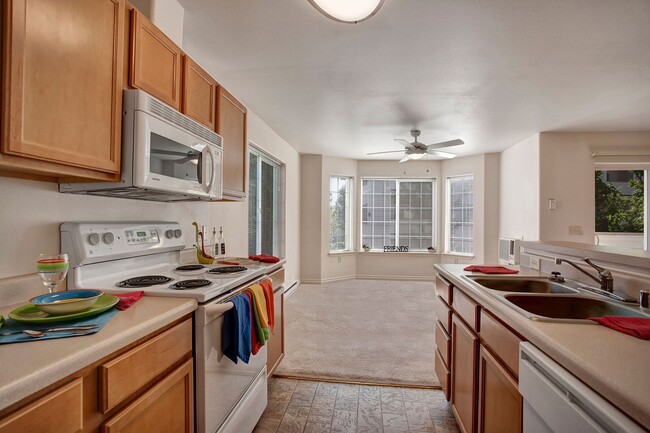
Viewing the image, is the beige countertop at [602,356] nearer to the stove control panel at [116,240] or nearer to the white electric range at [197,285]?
the white electric range at [197,285]

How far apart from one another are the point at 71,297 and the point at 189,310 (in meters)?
0.38

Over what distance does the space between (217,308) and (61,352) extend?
61cm

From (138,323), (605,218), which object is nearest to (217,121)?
(138,323)

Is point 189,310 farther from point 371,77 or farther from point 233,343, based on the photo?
point 371,77

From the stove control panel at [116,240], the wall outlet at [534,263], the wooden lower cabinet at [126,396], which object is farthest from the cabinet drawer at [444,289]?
the stove control panel at [116,240]

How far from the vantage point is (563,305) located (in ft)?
4.86

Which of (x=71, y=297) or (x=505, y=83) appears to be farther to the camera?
(x=505, y=83)

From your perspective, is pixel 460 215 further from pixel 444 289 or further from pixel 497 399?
pixel 497 399

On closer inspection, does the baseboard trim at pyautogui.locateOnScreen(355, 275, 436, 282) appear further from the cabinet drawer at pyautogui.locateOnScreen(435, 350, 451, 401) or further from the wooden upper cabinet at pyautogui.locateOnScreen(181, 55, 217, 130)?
the wooden upper cabinet at pyautogui.locateOnScreen(181, 55, 217, 130)

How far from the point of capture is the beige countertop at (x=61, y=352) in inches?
25.2

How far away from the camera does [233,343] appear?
1.48 meters

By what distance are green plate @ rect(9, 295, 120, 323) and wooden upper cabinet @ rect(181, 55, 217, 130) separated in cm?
115

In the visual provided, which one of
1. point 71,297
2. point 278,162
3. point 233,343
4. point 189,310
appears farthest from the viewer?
point 278,162

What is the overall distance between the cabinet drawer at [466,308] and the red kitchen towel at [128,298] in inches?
57.7
